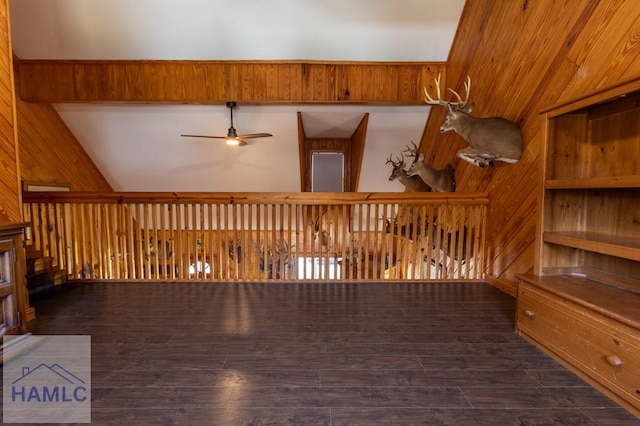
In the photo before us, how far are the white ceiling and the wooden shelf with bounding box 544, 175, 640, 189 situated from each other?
302 centimetres

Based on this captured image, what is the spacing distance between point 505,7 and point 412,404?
387 centimetres

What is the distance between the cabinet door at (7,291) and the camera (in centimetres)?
216

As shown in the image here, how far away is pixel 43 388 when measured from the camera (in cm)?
171

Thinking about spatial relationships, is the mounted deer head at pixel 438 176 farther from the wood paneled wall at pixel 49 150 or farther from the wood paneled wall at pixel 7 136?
the wood paneled wall at pixel 49 150

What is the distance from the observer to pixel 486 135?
310cm

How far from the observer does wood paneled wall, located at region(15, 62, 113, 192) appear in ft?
15.8

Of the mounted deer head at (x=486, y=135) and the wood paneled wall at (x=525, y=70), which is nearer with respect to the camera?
the wood paneled wall at (x=525, y=70)

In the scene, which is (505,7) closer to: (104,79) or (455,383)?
(455,383)

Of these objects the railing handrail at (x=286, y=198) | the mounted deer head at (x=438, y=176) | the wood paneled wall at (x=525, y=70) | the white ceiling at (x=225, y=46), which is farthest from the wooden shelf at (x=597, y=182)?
the white ceiling at (x=225, y=46)

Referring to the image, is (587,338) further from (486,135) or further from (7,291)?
(7,291)

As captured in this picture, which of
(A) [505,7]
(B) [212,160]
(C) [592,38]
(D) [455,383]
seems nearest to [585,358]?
(D) [455,383]

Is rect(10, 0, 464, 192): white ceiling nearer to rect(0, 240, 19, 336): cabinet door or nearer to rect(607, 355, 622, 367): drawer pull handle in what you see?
rect(0, 240, 19, 336): cabinet door

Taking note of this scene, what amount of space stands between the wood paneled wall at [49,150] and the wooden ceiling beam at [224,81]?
1.24 feet

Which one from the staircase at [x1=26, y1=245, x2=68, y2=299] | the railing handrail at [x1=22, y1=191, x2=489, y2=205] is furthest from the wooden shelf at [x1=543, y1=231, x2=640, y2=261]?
the staircase at [x1=26, y1=245, x2=68, y2=299]
